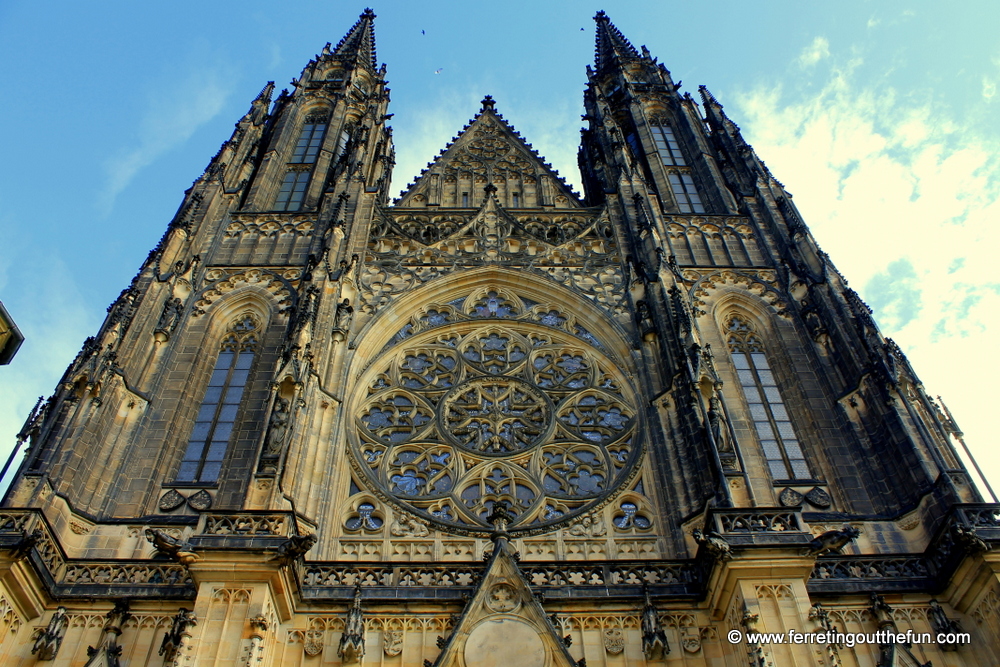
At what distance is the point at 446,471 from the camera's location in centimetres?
1388

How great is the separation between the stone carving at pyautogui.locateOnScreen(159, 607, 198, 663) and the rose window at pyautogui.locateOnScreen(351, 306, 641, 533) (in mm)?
3814

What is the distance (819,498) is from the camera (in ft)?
44.4

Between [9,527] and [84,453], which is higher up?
[84,453]

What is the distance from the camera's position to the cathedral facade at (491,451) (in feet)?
35.2

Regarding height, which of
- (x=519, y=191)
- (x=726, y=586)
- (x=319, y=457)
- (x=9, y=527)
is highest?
(x=519, y=191)

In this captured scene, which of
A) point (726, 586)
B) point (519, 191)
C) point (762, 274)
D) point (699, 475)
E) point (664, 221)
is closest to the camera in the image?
point (726, 586)

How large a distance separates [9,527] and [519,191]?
14.5 m

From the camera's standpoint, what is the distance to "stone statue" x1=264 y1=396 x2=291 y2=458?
12172 millimetres

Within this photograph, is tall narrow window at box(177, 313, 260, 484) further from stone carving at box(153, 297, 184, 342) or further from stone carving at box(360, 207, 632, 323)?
stone carving at box(360, 207, 632, 323)

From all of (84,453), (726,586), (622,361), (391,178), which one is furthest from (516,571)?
(391,178)

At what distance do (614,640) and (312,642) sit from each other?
392 cm

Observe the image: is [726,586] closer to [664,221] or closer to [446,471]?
[446,471]

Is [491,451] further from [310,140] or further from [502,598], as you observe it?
[310,140]

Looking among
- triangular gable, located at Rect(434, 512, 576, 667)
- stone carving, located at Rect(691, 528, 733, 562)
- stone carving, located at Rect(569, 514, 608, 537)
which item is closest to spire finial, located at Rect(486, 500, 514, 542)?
triangular gable, located at Rect(434, 512, 576, 667)
